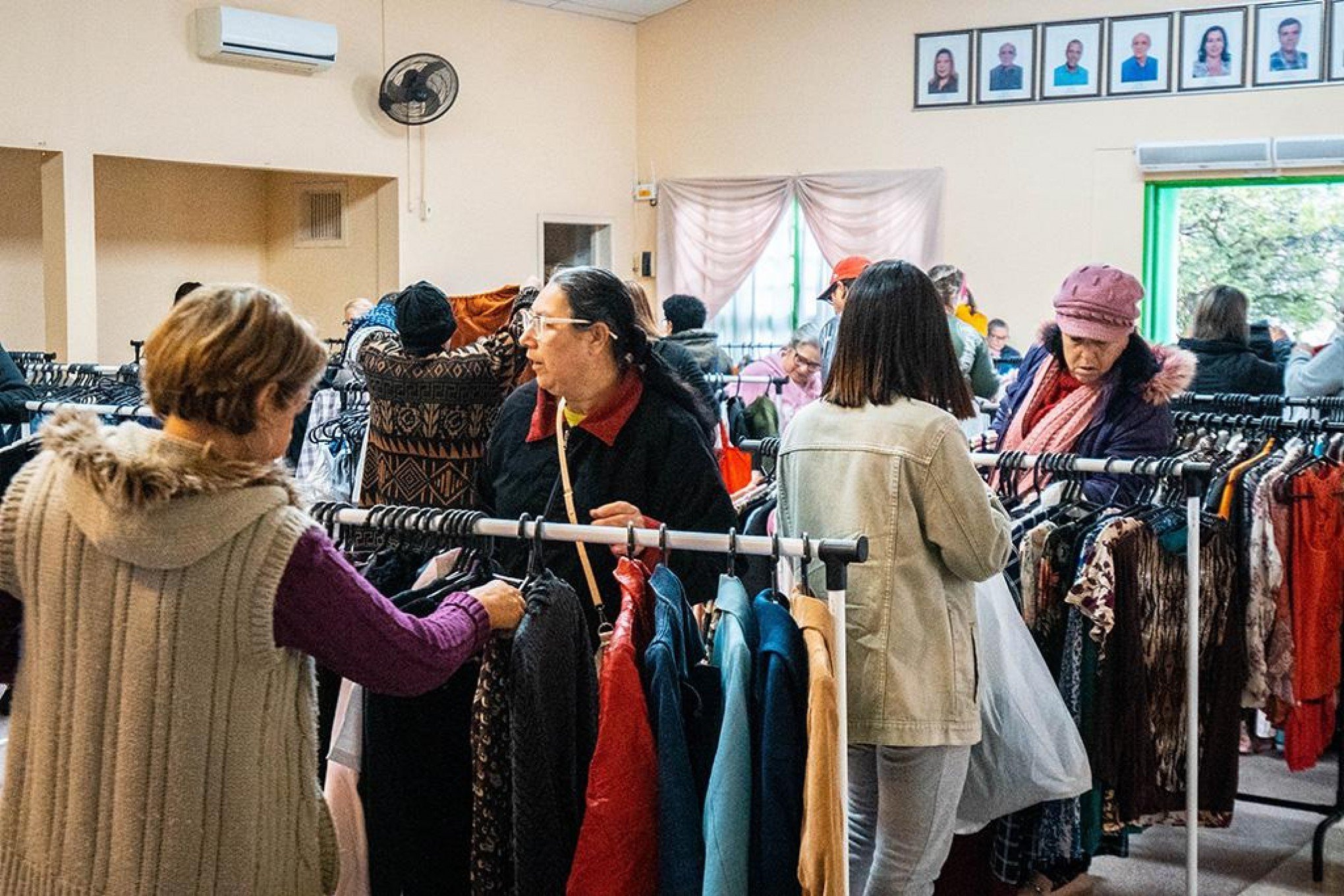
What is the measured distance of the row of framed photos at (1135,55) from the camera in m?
9.15

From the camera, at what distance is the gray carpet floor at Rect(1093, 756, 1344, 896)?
12.7ft

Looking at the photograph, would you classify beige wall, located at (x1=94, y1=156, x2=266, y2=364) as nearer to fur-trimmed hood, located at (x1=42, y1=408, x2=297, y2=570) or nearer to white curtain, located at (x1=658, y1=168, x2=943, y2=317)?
white curtain, located at (x1=658, y1=168, x2=943, y2=317)

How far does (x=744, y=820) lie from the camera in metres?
2.09

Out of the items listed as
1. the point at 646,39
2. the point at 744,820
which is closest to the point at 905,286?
the point at 744,820

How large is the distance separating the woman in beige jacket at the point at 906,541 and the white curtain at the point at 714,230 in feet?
28.2

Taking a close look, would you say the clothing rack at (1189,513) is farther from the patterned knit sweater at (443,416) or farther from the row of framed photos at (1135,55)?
the row of framed photos at (1135,55)

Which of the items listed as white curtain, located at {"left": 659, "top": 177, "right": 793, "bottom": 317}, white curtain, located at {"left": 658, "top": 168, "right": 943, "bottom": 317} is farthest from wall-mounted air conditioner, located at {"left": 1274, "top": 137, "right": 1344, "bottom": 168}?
white curtain, located at {"left": 659, "top": 177, "right": 793, "bottom": 317}

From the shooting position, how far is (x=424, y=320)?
334 cm

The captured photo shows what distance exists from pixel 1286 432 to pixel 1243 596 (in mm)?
673

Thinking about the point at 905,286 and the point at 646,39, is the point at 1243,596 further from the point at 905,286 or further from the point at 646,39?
the point at 646,39

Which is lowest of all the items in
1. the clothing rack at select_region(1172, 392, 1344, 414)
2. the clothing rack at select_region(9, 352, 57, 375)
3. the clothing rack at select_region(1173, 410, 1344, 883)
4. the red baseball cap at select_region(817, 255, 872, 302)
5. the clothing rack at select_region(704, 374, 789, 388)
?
the clothing rack at select_region(1173, 410, 1344, 883)

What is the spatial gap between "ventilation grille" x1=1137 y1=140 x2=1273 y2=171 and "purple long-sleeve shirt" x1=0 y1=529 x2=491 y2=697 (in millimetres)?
8475

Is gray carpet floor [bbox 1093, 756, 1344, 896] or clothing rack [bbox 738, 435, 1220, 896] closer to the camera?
clothing rack [bbox 738, 435, 1220, 896]

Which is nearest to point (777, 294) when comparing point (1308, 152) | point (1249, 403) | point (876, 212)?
point (876, 212)
